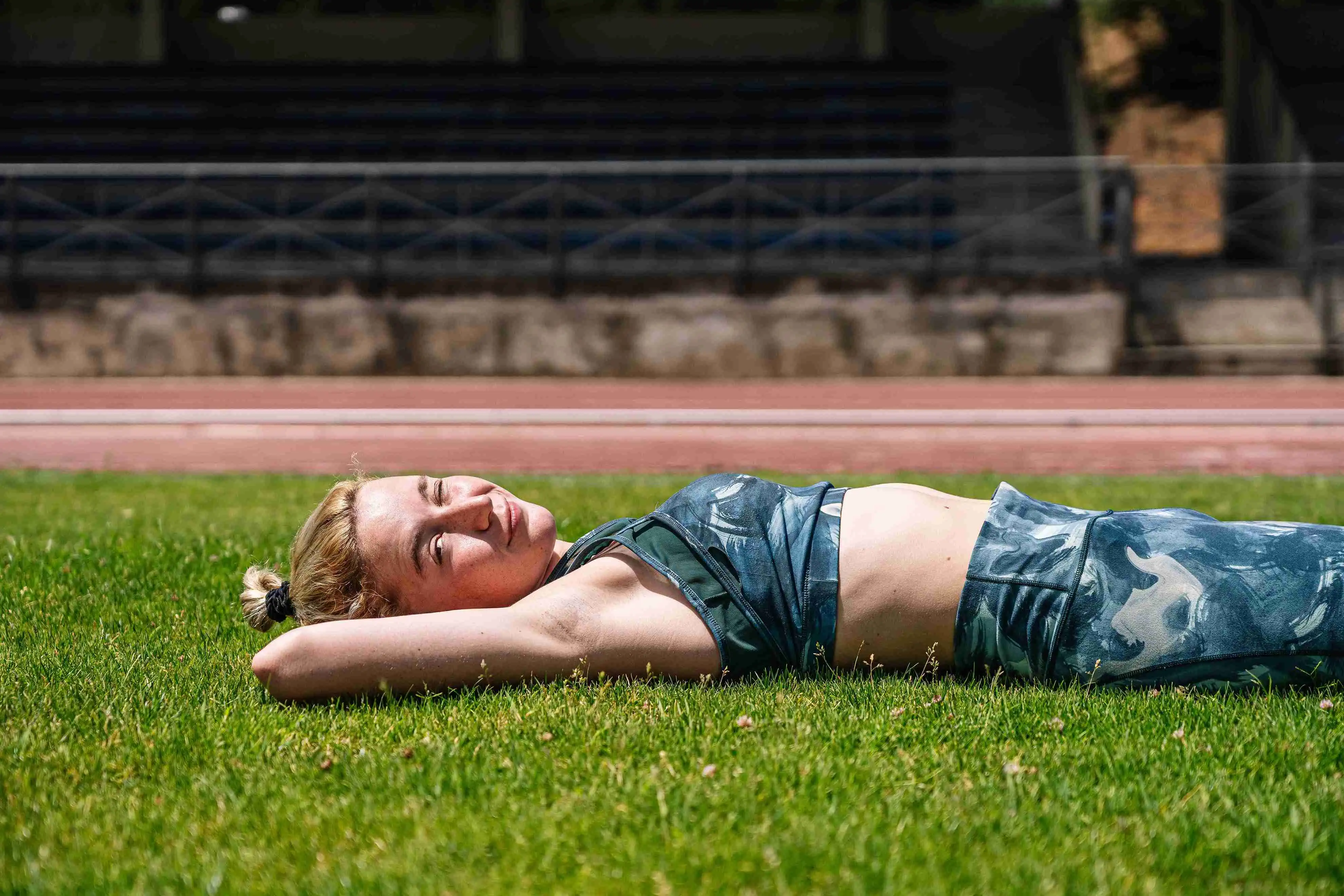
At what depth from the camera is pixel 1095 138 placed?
21.2 metres

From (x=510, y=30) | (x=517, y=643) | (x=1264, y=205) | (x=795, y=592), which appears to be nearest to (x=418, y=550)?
(x=517, y=643)

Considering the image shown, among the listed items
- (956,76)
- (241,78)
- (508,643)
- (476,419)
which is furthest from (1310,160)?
(508,643)

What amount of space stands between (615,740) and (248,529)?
3.49 m

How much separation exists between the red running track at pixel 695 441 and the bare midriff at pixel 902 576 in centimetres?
492

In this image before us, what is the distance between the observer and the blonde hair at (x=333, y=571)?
307 cm

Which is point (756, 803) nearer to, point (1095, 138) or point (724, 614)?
point (724, 614)

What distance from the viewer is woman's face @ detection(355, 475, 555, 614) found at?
3.04 metres

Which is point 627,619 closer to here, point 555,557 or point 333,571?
point 555,557

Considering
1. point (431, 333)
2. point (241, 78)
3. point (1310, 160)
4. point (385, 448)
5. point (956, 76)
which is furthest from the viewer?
point (956, 76)

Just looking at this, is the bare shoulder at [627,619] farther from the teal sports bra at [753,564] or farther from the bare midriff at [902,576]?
the bare midriff at [902,576]

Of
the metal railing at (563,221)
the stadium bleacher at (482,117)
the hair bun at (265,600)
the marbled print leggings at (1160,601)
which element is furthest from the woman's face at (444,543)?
the stadium bleacher at (482,117)

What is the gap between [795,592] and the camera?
3045mm

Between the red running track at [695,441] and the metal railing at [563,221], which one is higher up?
the metal railing at [563,221]

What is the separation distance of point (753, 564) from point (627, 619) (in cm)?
33
